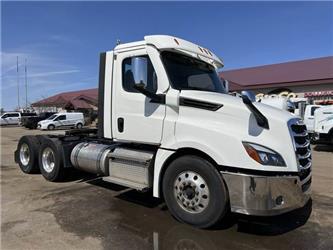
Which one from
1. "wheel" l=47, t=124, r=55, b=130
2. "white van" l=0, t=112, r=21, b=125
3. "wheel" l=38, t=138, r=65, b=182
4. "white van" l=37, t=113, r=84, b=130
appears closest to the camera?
"wheel" l=38, t=138, r=65, b=182

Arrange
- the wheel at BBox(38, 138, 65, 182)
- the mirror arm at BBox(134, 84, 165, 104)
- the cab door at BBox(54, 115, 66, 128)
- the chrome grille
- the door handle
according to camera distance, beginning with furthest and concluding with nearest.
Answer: the cab door at BBox(54, 115, 66, 128), the wheel at BBox(38, 138, 65, 182), the door handle, the mirror arm at BBox(134, 84, 165, 104), the chrome grille

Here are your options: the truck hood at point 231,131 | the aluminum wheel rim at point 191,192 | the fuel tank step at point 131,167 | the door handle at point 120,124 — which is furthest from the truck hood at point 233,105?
the door handle at point 120,124

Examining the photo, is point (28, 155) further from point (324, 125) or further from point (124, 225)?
point (324, 125)

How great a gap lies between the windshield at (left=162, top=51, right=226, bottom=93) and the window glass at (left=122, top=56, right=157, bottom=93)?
305mm

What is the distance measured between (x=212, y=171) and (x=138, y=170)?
1526 millimetres

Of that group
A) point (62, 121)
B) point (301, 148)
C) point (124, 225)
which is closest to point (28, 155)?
point (124, 225)

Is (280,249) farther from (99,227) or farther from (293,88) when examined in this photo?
(293,88)

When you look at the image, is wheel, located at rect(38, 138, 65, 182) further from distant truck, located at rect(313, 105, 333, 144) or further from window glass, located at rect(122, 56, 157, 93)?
distant truck, located at rect(313, 105, 333, 144)

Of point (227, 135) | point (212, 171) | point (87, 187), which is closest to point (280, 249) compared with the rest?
point (212, 171)

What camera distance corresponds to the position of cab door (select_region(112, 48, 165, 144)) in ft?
18.8

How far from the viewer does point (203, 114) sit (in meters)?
5.14

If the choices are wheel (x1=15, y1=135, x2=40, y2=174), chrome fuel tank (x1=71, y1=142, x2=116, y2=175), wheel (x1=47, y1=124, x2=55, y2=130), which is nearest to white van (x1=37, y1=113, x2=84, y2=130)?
wheel (x1=47, y1=124, x2=55, y2=130)

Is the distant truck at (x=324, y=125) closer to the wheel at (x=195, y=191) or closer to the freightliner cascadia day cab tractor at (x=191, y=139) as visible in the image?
the freightliner cascadia day cab tractor at (x=191, y=139)

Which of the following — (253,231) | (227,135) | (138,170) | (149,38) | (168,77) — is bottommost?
(253,231)
